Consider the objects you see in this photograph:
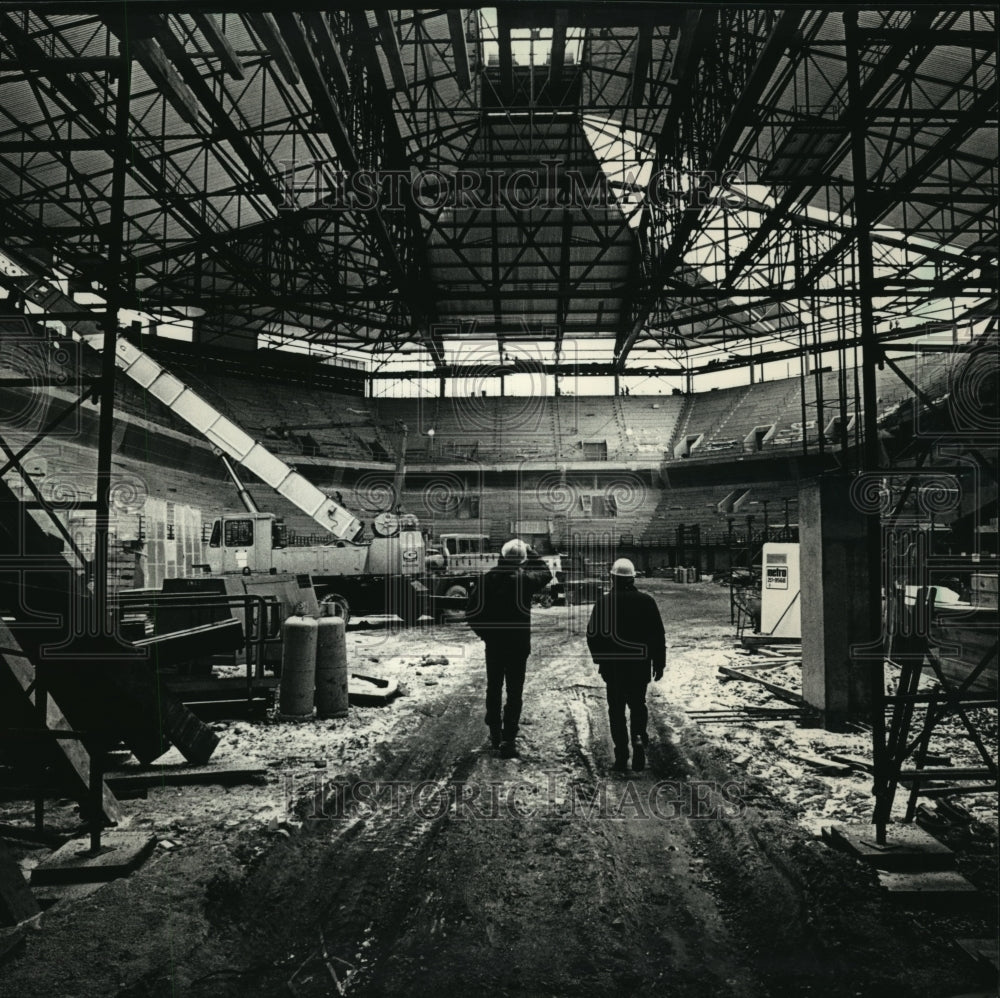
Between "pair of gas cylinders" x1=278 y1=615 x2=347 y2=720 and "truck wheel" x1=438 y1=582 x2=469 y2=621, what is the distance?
33.5ft

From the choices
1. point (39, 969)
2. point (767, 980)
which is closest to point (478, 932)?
point (767, 980)

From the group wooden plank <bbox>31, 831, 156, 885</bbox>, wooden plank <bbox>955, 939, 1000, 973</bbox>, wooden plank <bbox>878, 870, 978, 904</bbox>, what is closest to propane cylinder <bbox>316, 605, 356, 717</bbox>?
wooden plank <bbox>31, 831, 156, 885</bbox>

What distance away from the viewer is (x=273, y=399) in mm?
36438

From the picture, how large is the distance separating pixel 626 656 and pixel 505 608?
1.18 metres

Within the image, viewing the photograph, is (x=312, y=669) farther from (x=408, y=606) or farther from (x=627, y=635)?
(x=408, y=606)

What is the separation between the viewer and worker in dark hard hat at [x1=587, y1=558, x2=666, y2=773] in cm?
591

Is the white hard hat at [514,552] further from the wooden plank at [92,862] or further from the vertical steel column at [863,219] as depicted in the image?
the wooden plank at [92,862]

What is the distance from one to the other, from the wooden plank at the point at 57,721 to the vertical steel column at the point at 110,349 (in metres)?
0.53

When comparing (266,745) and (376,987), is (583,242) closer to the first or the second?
(266,745)

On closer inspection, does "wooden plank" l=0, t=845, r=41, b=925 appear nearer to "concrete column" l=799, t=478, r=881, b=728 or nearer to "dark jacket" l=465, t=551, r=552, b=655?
"dark jacket" l=465, t=551, r=552, b=655

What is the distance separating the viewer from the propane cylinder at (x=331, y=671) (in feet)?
24.8

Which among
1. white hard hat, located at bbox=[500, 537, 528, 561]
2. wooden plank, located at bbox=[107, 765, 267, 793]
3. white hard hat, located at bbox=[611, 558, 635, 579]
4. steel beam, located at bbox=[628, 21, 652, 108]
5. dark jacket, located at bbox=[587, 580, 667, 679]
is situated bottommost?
wooden plank, located at bbox=[107, 765, 267, 793]

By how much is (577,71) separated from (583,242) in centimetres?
510

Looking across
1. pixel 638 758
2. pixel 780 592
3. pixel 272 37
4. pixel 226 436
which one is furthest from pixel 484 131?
pixel 638 758
